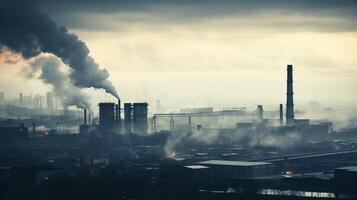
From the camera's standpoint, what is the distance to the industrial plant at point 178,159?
40.6 metres

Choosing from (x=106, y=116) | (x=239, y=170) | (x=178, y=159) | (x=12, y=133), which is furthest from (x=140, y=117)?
(x=239, y=170)

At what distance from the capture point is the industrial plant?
4062cm

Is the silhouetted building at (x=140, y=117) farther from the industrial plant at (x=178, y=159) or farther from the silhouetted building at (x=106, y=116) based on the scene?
the silhouetted building at (x=106, y=116)

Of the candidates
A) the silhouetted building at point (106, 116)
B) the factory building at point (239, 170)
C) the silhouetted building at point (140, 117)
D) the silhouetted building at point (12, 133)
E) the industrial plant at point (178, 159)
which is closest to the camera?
the industrial plant at point (178, 159)

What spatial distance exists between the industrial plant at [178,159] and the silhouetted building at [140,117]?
0.09 meters

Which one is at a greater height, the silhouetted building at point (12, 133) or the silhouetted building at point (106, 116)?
the silhouetted building at point (106, 116)

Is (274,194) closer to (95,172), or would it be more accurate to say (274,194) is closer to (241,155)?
(95,172)

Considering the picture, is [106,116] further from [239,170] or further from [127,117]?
[239,170]

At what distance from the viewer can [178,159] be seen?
60375 mm

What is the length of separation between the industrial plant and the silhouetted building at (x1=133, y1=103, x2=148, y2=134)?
0.30 feet

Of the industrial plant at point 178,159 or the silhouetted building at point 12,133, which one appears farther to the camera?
the silhouetted building at point 12,133

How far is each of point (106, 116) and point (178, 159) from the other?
18443 millimetres

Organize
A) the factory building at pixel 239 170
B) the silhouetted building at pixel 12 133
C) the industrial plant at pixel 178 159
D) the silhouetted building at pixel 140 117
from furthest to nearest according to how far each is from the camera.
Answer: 1. the silhouetted building at pixel 140 117
2. the silhouetted building at pixel 12 133
3. the factory building at pixel 239 170
4. the industrial plant at pixel 178 159

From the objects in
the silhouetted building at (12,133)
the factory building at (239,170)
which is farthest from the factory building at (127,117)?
the factory building at (239,170)
